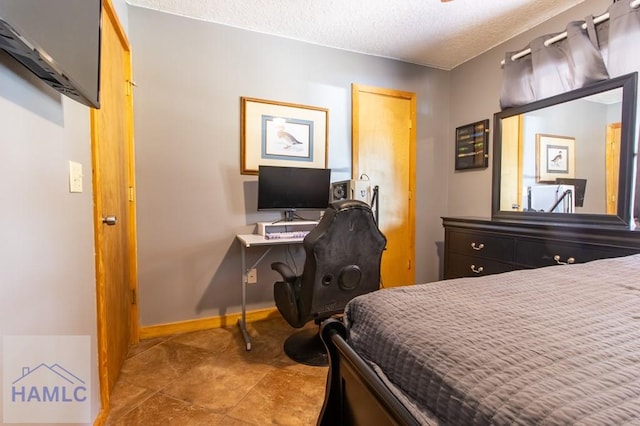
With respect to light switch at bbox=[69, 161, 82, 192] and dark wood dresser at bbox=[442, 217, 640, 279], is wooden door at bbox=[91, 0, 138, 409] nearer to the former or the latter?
light switch at bbox=[69, 161, 82, 192]

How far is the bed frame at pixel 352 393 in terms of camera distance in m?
0.67

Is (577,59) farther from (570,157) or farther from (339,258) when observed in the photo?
(339,258)

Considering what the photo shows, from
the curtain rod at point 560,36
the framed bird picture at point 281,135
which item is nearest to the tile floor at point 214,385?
the framed bird picture at point 281,135

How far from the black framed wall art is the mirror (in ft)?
0.47

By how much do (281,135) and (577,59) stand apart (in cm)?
225

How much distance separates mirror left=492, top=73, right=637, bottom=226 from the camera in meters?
1.86

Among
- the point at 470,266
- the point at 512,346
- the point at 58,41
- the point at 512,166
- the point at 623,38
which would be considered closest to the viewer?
the point at 512,346

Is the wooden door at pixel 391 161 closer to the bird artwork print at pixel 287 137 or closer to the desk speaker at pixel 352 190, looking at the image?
the desk speaker at pixel 352 190

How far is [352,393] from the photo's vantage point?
0.90m

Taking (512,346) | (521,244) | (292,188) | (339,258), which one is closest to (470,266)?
(521,244)

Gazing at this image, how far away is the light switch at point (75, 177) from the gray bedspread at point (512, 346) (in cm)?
118

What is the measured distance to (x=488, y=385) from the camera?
1.69 feet

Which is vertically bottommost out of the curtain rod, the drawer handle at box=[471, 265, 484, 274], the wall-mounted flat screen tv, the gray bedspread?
the drawer handle at box=[471, 265, 484, 274]

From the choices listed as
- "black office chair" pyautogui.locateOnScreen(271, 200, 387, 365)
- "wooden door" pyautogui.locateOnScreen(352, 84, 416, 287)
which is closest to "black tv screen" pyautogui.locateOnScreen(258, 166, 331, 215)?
"wooden door" pyautogui.locateOnScreen(352, 84, 416, 287)
